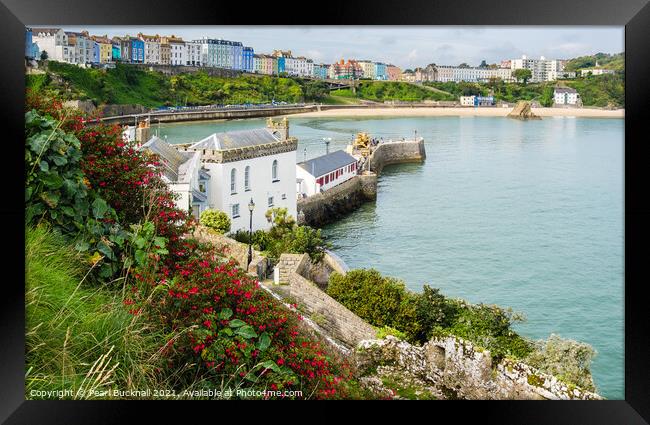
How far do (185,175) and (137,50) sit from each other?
0.92m

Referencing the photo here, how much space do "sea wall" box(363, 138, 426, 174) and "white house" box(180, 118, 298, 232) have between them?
1671mm

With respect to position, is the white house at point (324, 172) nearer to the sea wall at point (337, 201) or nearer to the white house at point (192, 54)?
the sea wall at point (337, 201)

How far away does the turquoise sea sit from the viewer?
5840 mm

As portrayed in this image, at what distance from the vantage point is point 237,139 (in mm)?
5887

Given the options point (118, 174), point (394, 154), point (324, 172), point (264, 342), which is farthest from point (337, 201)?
point (264, 342)

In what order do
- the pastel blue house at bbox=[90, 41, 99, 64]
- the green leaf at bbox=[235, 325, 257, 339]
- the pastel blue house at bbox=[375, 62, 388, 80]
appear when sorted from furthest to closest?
the pastel blue house at bbox=[375, 62, 388, 80] < the pastel blue house at bbox=[90, 41, 99, 64] < the green leaf at bbox=[235, 325, 257, 339]

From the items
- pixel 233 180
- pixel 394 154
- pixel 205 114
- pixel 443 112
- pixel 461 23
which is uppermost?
pixel 461 23

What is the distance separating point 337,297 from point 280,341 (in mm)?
1997

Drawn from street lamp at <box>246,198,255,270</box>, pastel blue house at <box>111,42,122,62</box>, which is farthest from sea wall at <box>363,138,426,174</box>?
pastel blue house at <box>111,42,122,62</box>

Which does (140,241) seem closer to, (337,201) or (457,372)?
(457,372)

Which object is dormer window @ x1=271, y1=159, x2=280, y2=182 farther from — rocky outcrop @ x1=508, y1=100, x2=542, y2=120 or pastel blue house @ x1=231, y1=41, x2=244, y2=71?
rocky outcrop @ x1=508, y1=100, x2=542, y2=120

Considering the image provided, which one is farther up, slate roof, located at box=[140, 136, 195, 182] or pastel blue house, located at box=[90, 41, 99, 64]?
pastel blue house, located at box=[90, 41, 99, 64]

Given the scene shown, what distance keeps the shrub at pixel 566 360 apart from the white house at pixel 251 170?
84.2 inches
